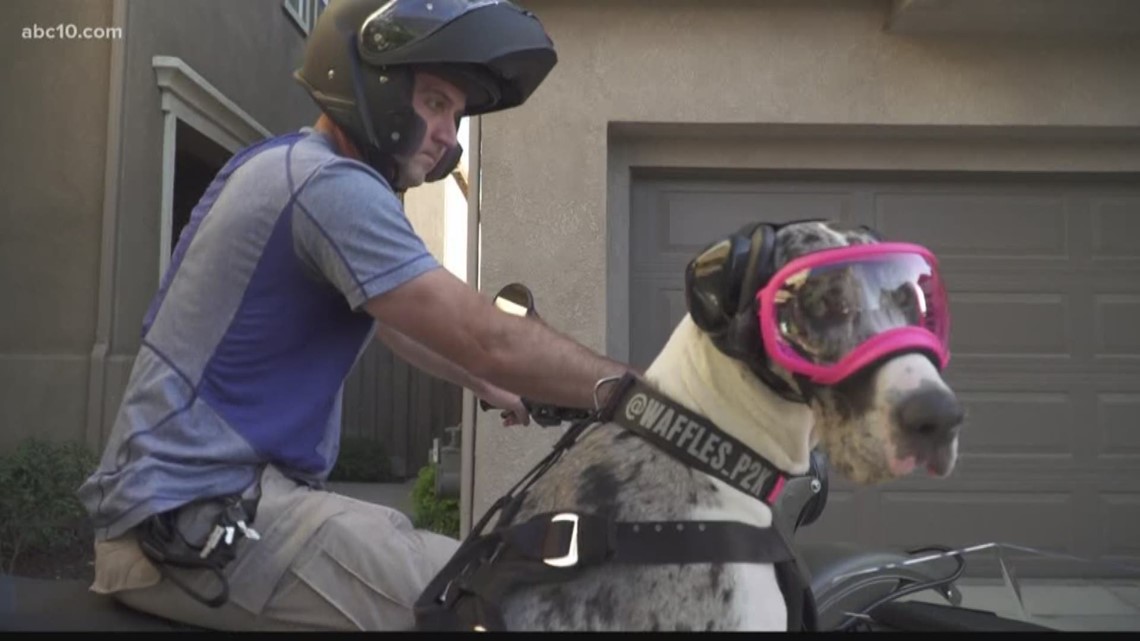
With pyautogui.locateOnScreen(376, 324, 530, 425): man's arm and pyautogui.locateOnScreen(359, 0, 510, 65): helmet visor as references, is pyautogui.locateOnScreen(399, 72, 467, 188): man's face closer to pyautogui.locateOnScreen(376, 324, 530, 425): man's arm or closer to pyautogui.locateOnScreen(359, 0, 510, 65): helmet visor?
pyautogui.locateOnScreen(359, 0, 510, 65): helmet visor

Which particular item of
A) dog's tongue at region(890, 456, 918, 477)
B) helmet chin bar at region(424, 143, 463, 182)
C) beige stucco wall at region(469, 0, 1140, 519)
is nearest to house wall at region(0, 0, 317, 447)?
beige stucco wall at region(469, 0, 1140, 519)

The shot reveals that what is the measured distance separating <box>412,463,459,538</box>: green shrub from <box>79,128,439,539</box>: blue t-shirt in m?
5.22

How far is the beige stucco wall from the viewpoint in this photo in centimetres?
639

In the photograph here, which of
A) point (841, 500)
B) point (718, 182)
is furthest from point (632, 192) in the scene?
point (841, 500)

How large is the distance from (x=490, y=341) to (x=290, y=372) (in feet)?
1.18

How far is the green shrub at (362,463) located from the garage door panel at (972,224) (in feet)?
23.3

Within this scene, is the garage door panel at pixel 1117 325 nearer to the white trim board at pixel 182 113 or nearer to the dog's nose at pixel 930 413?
the dog's nose at pixel 930 413


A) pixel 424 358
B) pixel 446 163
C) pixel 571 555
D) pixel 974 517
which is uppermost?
pixel 446 163

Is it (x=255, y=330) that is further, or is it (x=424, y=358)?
(x=424, y=358)

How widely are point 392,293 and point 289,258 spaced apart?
0.23 meters

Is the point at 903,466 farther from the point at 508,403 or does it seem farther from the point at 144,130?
the point at 144,130

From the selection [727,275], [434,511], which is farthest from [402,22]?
[434,511]

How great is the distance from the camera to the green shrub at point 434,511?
704 cm

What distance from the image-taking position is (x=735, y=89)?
651 cm
